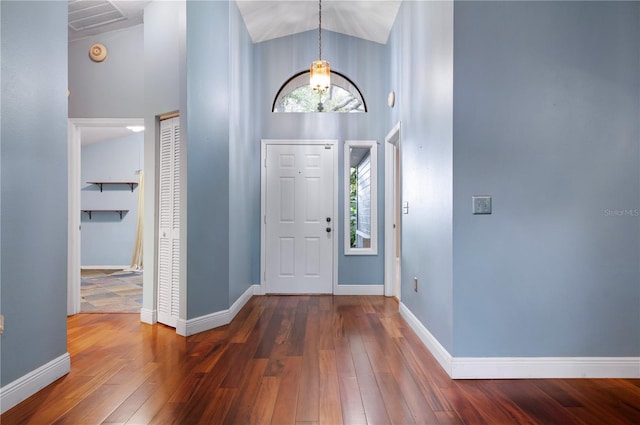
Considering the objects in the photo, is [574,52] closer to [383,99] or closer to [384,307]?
[383,99]

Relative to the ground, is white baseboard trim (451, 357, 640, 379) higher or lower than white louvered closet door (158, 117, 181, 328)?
lower

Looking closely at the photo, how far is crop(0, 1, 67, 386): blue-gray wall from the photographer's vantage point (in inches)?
73.2

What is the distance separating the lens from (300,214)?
4652 millimetres

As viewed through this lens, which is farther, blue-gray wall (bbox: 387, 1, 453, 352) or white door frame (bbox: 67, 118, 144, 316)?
white door frame (bbox: 67, 118, 144, 316)

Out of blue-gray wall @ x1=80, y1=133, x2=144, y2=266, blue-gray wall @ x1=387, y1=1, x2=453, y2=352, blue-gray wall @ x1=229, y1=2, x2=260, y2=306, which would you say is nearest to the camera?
blue-gray wall @ x1=387, y1=1, x2=453, y2=352

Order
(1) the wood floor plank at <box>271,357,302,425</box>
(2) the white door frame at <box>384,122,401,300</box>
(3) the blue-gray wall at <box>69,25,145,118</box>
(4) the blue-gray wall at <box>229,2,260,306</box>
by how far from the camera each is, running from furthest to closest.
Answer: (2) the white door frame at <box>384,122,401,300</box> < (3) the blue-gray wall at <box>69,25,145,118</box> < (4) the blue-gray wall at <box>229,2,260,306</box> < (1) the wood floor plank at <box>271,357,302,425</box>

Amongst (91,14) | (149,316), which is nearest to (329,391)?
(149,316)

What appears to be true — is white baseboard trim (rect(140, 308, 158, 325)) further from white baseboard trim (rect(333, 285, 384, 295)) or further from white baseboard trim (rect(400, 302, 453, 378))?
white baseboard trim (rect(400, 302, 453, 378))

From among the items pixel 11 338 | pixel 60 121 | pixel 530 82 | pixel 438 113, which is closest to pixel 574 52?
pixel 530 82

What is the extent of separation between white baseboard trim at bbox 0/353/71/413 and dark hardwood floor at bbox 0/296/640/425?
0.04m

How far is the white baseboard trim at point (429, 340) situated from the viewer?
2.30 metres

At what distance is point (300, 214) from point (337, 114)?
4.54 feet

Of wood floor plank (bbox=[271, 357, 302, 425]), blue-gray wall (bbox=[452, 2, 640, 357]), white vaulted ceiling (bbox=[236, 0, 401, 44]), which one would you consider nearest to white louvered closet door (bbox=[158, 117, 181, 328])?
wood floor plank (bbox=[271, 357, 302, 425])

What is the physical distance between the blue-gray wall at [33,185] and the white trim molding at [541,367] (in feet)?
8.02
